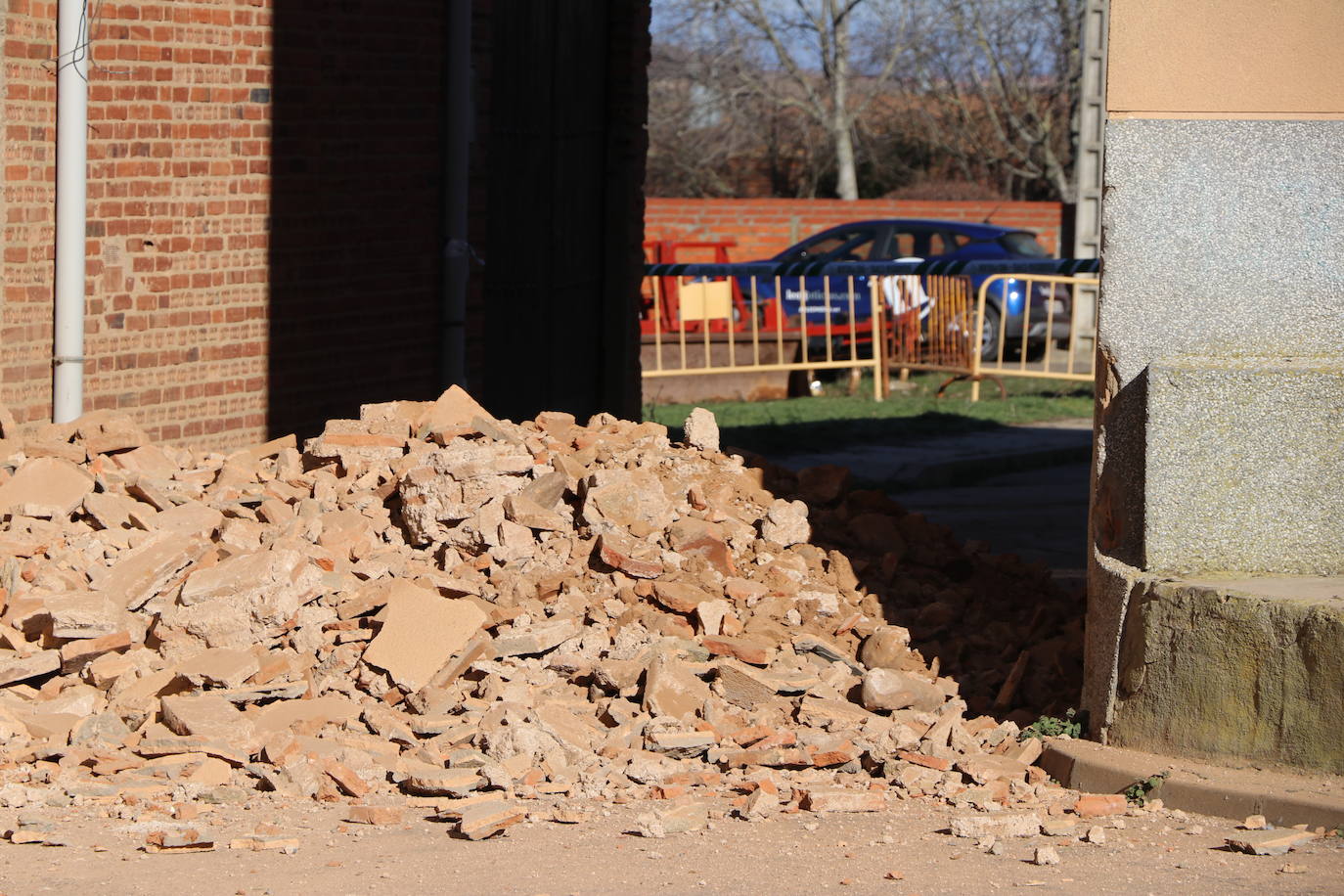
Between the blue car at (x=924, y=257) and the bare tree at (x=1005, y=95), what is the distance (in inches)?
407

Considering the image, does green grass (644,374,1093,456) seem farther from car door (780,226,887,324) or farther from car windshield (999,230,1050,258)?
car windshield (999,230,1050,258)

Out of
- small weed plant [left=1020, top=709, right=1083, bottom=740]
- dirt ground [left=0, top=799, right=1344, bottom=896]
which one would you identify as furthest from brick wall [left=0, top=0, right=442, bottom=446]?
small weed plant [left=1020, top=709, right=1083, bottom=740]

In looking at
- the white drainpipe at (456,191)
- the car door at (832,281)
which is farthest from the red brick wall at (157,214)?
the car door at (832,281)

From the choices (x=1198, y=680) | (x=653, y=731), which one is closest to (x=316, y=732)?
(x=653, y=731)

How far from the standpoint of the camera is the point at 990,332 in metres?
19.0

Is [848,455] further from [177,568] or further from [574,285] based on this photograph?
[177,568]

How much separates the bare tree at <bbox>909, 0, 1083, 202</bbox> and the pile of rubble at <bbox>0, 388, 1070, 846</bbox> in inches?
1019

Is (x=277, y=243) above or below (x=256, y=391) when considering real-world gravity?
above

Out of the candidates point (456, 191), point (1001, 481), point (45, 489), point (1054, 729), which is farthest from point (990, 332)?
point (45, 489)

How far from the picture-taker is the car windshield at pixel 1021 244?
20.3 meters

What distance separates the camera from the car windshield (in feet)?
66.6

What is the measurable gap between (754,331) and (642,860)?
12.8 metres

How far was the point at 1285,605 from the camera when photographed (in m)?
4.60

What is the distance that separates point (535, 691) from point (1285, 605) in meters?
2.28
